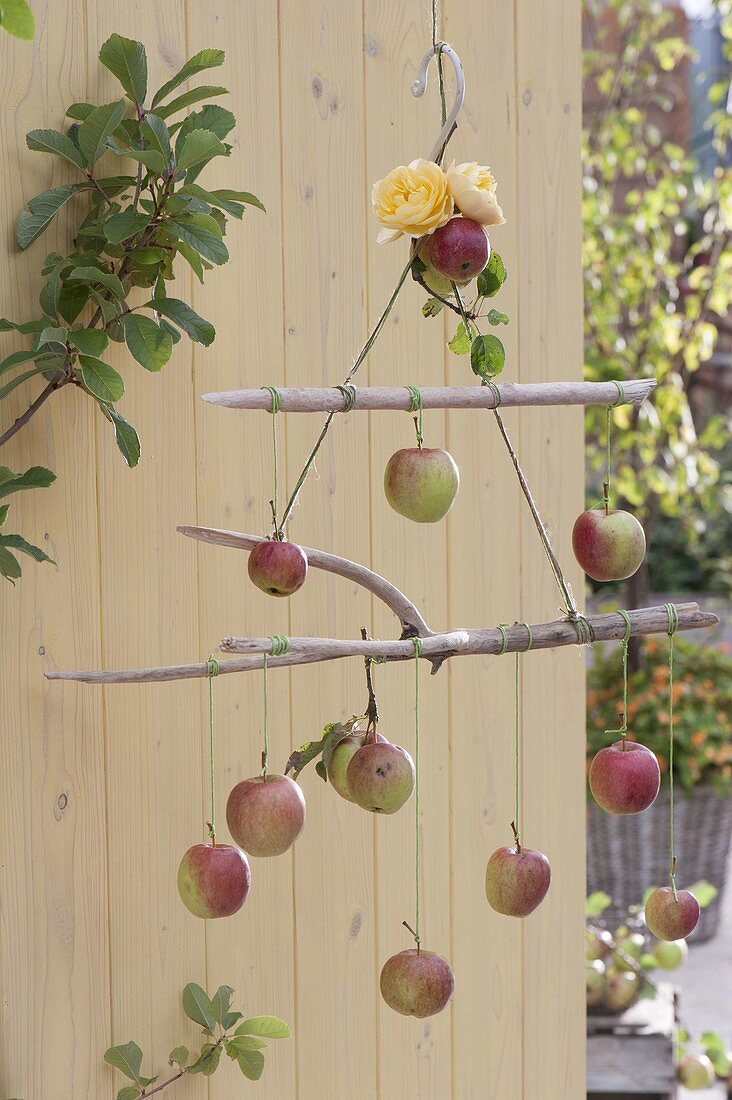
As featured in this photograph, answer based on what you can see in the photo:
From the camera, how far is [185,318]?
1.11 m

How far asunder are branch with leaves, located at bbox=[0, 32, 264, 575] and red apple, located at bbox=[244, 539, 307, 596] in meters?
0.22

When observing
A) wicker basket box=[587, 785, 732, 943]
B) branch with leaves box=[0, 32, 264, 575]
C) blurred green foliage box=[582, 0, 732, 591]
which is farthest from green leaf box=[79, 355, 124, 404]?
wicker basket box=[587, 785, 732, 943]

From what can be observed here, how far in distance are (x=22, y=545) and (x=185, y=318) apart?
0.88ft

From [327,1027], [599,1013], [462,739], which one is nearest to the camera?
[327,1027]

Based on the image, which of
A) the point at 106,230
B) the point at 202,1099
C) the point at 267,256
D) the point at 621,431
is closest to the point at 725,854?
the point at 621,431

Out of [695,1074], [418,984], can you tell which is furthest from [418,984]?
[695,1074]

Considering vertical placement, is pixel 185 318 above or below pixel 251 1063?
above

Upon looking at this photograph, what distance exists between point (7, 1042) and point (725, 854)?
8.94 feet

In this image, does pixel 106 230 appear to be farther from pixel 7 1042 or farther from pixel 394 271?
pixel 7 1042

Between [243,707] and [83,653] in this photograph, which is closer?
[83,653]

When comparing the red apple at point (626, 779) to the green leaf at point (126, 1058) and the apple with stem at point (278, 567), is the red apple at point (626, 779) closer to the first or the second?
the apple with stem at point (278, 567)

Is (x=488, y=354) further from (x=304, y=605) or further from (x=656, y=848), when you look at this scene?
(x=656, y=848)

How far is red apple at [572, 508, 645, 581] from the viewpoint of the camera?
1045mm

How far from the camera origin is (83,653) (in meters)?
1.23
